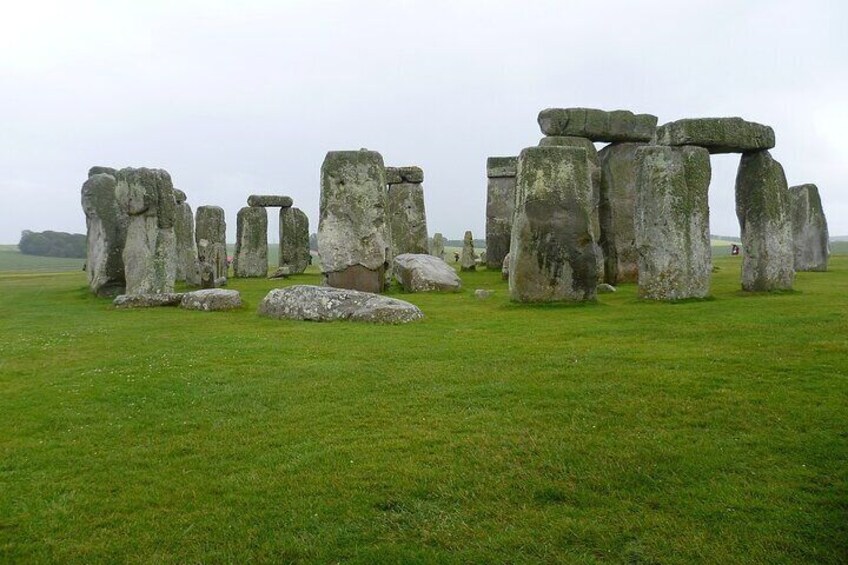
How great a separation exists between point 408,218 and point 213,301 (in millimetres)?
13297

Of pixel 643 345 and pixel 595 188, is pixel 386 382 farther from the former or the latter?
pixel 595 188

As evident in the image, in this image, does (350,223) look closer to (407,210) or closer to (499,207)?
Result: (407,210)

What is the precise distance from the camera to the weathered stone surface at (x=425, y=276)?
17219mm

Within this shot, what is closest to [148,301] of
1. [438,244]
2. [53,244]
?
[438,244]

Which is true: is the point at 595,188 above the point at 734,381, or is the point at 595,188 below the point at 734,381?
above

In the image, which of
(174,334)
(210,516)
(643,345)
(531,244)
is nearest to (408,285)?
(531,244)

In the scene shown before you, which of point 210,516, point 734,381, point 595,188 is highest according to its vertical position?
point 595,188

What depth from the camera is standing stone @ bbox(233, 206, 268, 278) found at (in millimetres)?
26641

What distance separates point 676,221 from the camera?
1248cm

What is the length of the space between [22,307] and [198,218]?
31.7ft

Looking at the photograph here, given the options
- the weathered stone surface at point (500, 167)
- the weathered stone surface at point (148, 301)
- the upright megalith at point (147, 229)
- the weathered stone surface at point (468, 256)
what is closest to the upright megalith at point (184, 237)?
the upright megalith at point (147, 229)

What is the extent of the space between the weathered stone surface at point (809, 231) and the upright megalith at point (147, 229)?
18048mm

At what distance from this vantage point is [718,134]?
13.0 m

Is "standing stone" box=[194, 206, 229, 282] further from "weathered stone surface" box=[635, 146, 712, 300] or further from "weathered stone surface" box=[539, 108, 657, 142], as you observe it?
"weathered stone surface" box=[635, 146, 712, 300]
